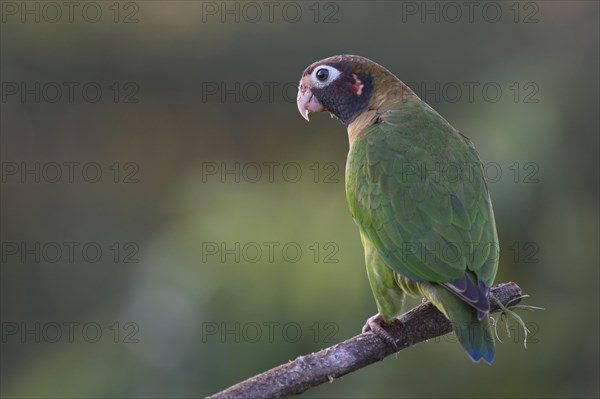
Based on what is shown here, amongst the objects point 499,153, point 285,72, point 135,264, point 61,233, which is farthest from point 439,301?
point 61,233

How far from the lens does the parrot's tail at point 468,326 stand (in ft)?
10.5

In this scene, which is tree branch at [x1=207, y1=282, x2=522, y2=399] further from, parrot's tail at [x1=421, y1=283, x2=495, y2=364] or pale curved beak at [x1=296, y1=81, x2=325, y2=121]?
pale curved beak at [x1=296, y1=81, x2=325, y2=121]

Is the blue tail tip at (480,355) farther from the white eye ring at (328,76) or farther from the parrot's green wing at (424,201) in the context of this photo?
the white eye ring at (328,76)

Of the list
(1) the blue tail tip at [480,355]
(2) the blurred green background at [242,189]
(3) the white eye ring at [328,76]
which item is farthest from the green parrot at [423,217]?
(2) the blurred green background at [242,189]

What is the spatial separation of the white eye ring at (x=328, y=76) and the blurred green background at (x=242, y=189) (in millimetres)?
1691

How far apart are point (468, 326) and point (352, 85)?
1.76 metres

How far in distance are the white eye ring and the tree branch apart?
1.46 meters

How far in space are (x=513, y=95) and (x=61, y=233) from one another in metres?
4.77

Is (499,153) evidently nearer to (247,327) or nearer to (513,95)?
(513,95)

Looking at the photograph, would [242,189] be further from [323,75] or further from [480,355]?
[480,355]

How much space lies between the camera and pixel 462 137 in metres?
4.18

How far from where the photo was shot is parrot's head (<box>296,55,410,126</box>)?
4.48m

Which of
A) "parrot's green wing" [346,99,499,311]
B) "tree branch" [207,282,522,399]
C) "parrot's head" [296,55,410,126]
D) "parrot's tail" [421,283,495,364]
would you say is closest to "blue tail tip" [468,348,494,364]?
"parrot's tail" [421,283,495,364]

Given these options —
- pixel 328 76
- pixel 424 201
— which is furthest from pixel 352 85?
pixel 424 201
